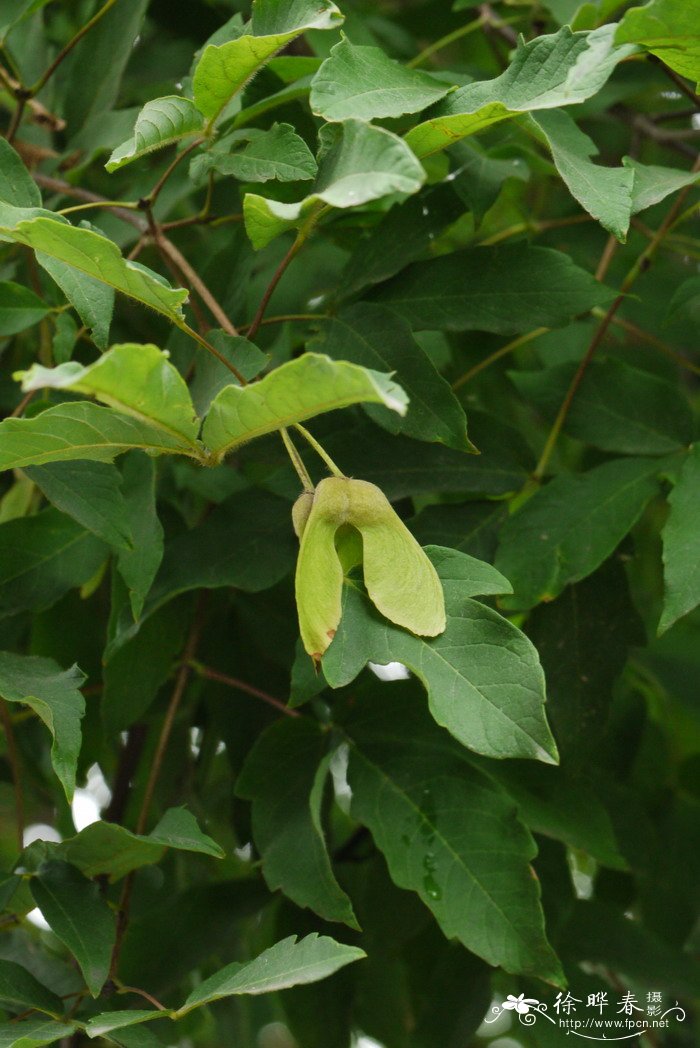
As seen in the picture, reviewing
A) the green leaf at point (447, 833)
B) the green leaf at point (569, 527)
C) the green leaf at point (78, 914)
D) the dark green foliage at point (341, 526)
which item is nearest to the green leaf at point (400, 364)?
the dark green foliage at point (341, 526)

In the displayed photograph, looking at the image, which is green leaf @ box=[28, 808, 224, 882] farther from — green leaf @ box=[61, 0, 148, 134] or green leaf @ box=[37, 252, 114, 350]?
green leaf @ box=[61, 0, 148, 134]

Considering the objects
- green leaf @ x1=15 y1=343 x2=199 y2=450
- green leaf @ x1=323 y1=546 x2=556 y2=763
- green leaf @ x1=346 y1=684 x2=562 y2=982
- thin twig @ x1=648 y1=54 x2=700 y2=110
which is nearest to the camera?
green leaf @ x1=15 y1=343 x2=199 y2=450

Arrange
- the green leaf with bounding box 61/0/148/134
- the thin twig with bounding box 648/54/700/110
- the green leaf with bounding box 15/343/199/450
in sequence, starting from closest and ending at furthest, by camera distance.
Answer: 1. the green leaf with bounding box 15/343/199/450
2. the thin twig with bounding box 648/54/700/110
3. the green leaf with bounding box 61/0/148/134

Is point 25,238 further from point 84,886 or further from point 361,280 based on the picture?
point 84,886

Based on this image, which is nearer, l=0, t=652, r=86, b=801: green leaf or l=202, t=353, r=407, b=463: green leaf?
l=202, t=353, r=407, b=463: green leaf

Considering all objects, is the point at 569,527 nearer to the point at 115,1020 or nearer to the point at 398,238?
the point at 398,238

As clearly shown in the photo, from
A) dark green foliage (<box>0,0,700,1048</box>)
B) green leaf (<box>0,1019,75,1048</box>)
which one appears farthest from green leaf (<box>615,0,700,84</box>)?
green leaf (<box>0,1019,75,1048</box>)

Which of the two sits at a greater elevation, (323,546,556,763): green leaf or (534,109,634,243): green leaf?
(534,109,634,243): green leaf

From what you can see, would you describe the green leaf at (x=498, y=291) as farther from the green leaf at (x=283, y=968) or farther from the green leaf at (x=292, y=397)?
the green leaf at (x=283, y=968)
